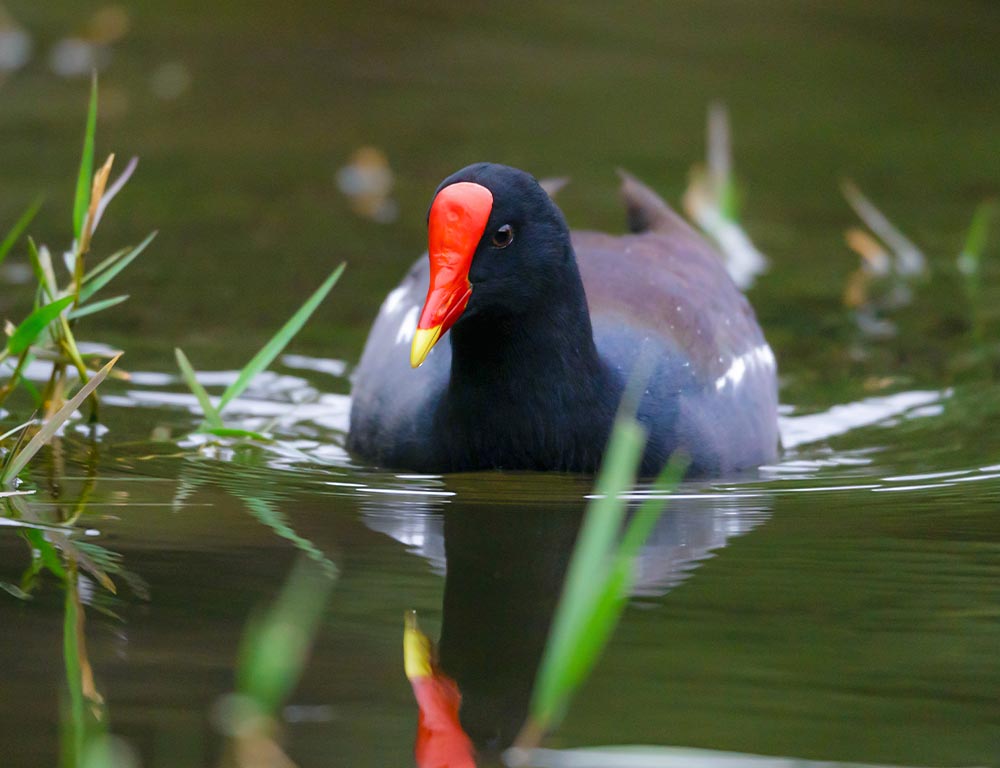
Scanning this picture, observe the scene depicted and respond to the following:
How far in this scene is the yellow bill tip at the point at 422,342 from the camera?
2980mm

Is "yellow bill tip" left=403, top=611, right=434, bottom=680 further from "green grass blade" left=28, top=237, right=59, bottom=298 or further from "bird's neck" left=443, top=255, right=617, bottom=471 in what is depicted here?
"green grass blade" left=28, top=237, right=59, bottom=298

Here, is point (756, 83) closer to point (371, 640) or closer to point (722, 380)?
point (722, 380)

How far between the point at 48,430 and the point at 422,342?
663 millimetres

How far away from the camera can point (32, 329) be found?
10.5 feet

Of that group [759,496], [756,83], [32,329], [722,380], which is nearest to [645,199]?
[722,380]

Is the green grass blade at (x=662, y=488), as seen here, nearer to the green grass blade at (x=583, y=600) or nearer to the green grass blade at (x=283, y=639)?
the green grass blade at (x=283, y=639)

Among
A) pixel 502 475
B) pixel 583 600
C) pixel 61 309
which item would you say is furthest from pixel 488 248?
pixel 583 600

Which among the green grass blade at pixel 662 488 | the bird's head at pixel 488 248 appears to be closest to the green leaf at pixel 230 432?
the bird's head at pixel 488 248

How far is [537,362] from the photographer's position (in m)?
3.44

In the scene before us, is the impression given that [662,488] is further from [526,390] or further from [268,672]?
[268,672]

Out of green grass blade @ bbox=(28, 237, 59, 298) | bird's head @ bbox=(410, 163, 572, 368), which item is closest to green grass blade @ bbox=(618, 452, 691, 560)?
bird's head @ bbox=(410, 163, 572, 368)

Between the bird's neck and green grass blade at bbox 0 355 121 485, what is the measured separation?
0.78m

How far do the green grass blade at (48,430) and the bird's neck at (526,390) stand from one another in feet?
2.56

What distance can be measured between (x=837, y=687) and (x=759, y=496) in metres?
1.08
